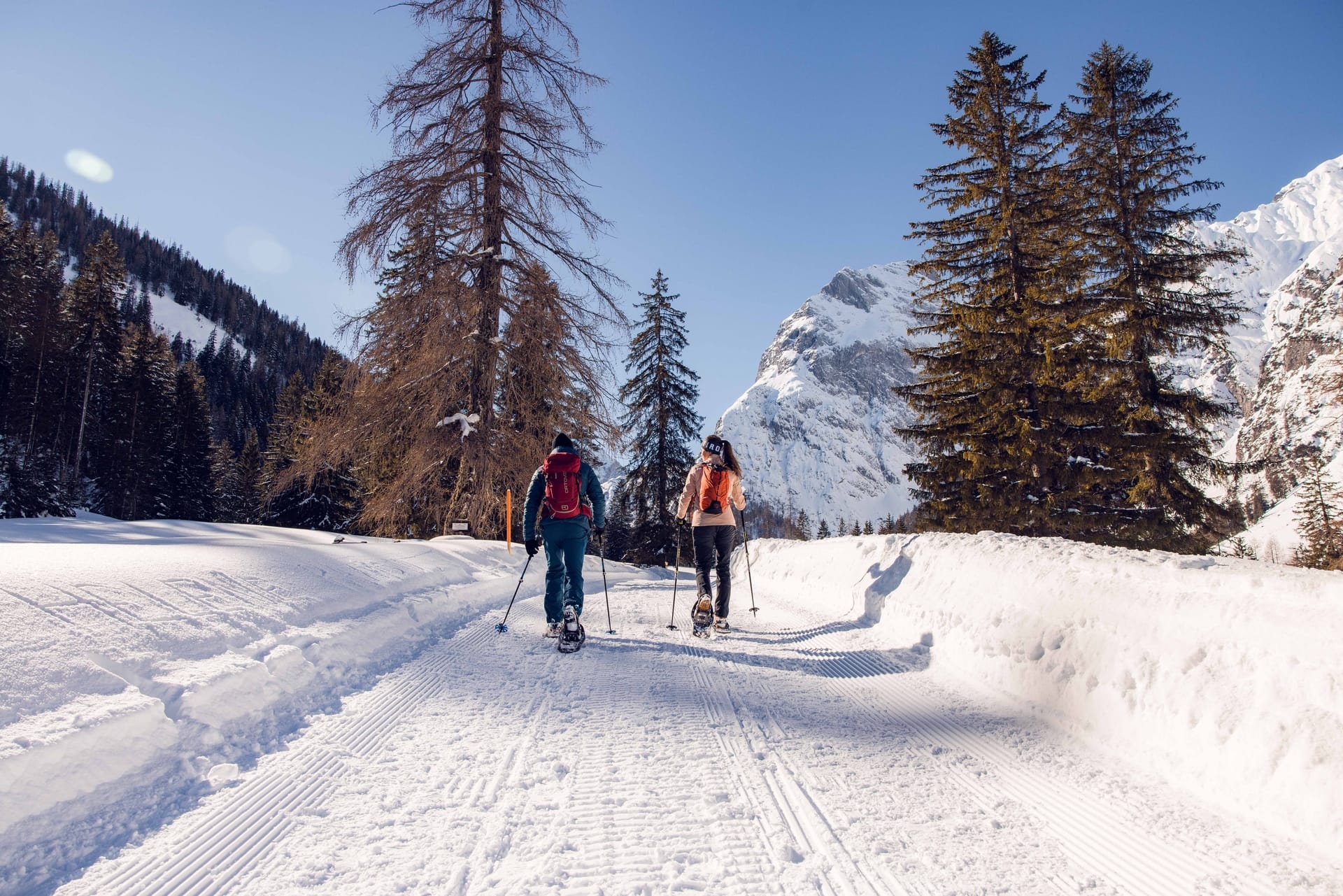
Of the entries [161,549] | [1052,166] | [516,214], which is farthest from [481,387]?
[1052,166]

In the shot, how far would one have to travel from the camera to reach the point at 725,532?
270 inches

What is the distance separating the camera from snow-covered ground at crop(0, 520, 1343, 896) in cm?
210

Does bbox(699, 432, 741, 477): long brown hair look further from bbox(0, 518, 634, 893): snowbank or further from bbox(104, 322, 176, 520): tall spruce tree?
bbox(104, 322, 176, 520): tall spruce tree

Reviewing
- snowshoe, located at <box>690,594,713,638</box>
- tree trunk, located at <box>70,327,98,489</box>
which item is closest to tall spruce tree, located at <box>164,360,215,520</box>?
tree trunk, located at <box>70,327,98,489</box>

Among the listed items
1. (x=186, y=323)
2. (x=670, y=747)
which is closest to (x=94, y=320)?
(x=670, y=747)

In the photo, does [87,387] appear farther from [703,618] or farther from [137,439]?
[703,618]

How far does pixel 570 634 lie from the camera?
5387 mm

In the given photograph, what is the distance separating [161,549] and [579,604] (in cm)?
369

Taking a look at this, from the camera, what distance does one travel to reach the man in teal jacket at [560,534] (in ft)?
19.3

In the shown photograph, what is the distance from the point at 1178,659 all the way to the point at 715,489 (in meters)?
4.32

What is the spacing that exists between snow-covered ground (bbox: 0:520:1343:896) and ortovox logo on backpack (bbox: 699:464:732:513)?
2070 millimetres

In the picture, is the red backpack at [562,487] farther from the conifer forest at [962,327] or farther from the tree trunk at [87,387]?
the tree trunk at [87,387]

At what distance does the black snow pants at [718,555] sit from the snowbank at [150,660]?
9.13ft

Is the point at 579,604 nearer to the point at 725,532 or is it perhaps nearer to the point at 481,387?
the point at 725,532
